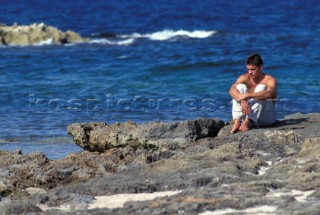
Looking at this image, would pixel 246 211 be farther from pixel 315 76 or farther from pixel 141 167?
pixel 315 76

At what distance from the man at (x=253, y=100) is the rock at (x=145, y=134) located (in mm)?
296

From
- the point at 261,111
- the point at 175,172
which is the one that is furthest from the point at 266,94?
the point at 175,172

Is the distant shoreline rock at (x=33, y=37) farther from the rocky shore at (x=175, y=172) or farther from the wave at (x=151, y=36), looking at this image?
the rocky shore at (x=175, y=172)

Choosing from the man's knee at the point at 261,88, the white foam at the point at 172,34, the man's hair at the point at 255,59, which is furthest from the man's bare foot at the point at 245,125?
the white foam at the point at 172,34

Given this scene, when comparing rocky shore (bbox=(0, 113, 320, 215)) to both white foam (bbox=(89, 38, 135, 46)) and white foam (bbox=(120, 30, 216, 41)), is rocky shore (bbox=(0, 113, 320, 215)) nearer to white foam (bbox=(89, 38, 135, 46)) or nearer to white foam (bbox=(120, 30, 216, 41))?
white foam (bbox=(89, 38, 135, 46))

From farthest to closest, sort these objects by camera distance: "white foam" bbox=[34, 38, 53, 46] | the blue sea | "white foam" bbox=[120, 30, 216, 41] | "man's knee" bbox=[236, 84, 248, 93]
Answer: "white foam" bbox=[120, 30, 216, 41] → "white foam" bbox=[34, 38, 53, 46] → the blue sea → "man's knee" bbox=[236, 84, 248, 93]

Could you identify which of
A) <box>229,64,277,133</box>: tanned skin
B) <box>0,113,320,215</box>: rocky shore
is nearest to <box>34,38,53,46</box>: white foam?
<box>0,113,320,215</box>: rocky shore

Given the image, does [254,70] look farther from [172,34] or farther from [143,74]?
[172,34]

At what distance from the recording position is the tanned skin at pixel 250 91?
9625mm

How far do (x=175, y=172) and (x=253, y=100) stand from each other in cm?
214

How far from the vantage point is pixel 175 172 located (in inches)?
313

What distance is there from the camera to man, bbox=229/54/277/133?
31.7 feet

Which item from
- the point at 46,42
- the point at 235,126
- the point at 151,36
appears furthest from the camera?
the point at 151,36

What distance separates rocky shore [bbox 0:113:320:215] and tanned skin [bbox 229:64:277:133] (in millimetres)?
146
